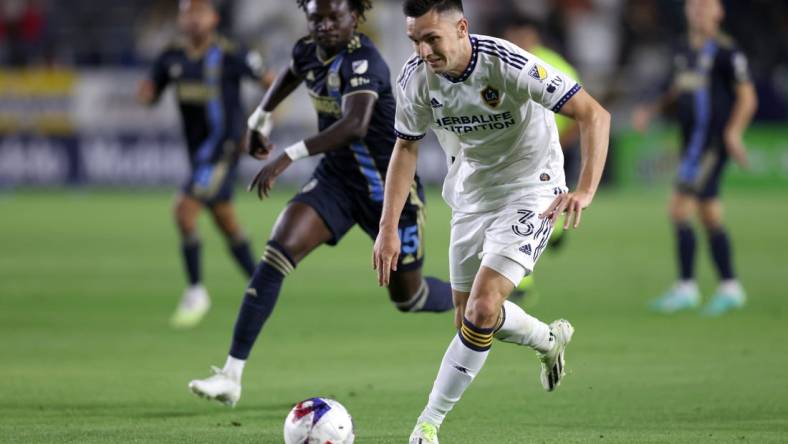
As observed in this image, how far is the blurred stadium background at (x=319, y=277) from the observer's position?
6836 millimetres

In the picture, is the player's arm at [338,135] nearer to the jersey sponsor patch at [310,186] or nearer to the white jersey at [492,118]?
the jersey sponsor patch at [310,186]

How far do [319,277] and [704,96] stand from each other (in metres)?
4.71

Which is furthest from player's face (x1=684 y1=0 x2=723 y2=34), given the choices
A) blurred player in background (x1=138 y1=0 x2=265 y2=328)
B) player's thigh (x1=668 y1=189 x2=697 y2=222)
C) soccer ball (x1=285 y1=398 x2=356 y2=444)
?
soccer ball (x1=285 y1=398 x2=356 y2=444)

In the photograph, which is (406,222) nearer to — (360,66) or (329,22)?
(360,66)

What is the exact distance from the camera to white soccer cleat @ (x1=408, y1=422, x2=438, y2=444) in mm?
5664

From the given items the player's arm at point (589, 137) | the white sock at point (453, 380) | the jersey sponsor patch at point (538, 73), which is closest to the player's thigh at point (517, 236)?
the player's arm at point (589, 137)

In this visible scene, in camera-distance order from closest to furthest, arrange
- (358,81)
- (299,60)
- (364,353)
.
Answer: (358,81)
(299,60)
(364,353)

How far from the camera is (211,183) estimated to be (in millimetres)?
10930

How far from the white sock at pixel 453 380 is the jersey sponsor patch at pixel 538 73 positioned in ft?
4.12

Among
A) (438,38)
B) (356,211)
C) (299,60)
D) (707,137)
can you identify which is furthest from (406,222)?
(707,137)

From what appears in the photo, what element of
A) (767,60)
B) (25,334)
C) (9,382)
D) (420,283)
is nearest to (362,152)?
(420,283)

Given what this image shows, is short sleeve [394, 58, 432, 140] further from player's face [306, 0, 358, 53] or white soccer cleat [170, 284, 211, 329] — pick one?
white soccer cleat [170, 284, 211, 329]

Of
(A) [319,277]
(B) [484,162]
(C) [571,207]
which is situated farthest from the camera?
(A) [319,277]

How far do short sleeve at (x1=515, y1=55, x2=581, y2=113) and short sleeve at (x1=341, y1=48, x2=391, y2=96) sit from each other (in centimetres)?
151
